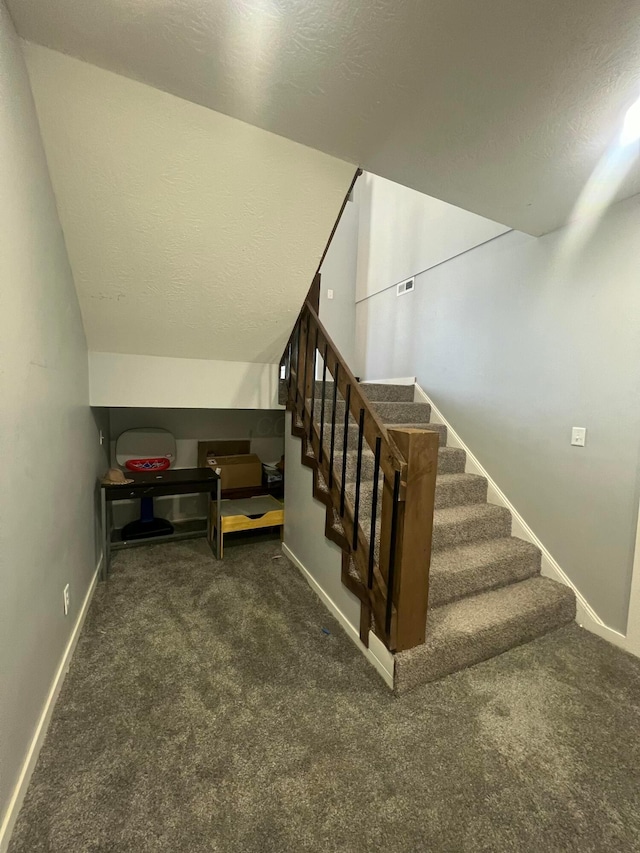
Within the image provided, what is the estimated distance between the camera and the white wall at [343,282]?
405cm

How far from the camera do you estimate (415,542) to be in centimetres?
148

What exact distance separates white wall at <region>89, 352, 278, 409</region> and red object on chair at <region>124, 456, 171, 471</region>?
2.85ft

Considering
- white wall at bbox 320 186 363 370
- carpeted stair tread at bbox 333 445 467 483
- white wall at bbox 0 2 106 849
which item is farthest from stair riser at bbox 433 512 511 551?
white wall at bbox 320 186 363 370

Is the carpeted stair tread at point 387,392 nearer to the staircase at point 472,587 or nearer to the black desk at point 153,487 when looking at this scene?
the staircase at point 472,587

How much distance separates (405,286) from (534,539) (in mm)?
2521

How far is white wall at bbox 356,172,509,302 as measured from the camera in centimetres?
277

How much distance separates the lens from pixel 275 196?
1622mm

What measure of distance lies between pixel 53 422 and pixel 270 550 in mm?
1917

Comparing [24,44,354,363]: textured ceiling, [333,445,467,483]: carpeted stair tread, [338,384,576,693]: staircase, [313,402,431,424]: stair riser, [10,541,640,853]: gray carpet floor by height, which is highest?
[24,44,354,363]: textured ceiling

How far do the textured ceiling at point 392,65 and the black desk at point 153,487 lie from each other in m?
2.19

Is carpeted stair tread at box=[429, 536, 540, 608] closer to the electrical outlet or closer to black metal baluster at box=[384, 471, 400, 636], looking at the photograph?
black metal baluster at box=[384, 471, 400, 636]

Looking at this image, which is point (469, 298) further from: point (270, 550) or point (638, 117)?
point (270, 550)

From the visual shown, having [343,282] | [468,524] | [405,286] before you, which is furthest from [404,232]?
[468,524]

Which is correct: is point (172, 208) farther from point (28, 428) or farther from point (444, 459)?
point (444, 459)
